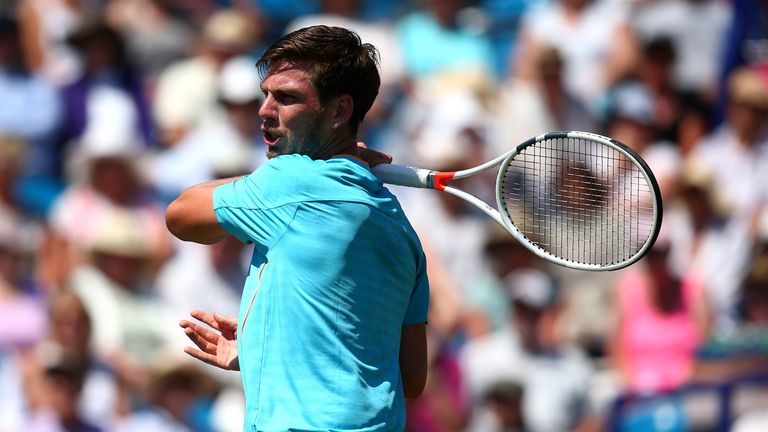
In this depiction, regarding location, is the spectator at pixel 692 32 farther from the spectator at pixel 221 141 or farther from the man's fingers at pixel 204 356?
the man's fingers at pixel 204 356

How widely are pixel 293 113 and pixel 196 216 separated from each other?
38 centimetres

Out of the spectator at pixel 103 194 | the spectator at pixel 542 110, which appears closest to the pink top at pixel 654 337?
the spectator at pixel 542 110

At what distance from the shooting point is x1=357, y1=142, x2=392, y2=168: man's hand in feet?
11.6

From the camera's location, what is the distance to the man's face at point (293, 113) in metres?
3.32

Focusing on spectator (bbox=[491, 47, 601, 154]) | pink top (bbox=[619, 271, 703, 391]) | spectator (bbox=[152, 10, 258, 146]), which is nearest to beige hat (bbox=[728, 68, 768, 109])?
spectator (bbox=[491, 47, 601, 154])

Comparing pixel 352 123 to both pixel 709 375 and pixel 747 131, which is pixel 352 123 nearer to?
pixel 709 375

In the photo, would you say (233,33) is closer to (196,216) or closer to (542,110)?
(542,110)

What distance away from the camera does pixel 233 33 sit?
27.1ft

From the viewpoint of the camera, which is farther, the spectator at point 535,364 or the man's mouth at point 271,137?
the spectator at point 535,364

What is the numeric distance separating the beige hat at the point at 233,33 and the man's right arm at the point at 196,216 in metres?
4.93

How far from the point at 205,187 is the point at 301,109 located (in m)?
0.35

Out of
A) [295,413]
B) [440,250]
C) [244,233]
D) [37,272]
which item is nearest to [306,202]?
[244,233]

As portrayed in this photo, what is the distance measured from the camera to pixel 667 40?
7930 millimetres

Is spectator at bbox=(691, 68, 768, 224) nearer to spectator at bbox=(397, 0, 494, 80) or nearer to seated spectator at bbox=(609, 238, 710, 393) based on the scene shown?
seated spectator at bbox=(609, 238, 710, 393)
